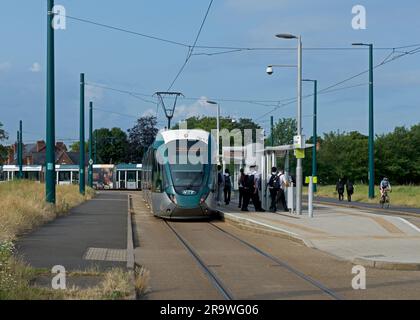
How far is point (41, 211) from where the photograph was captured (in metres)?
22.2

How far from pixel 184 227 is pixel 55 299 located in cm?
1527

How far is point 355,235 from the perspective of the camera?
18.8 m

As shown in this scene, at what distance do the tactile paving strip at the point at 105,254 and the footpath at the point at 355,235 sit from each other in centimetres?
452

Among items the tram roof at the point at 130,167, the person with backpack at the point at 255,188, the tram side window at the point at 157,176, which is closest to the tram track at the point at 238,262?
the tram side window at the point at 157,176

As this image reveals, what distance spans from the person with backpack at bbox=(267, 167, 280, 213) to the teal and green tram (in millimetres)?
2651

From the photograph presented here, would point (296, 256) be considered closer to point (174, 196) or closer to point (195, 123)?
point (174, 196)

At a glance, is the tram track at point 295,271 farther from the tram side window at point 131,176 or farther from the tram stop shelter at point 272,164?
the tram side window at point 131,176

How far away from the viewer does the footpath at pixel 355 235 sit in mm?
14047

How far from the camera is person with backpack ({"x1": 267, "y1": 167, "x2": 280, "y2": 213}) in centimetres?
2781

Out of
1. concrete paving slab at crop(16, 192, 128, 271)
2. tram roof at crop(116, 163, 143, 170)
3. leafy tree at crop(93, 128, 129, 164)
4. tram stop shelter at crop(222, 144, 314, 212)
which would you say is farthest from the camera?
leafy tree at crop(93, 128, 129, 164)

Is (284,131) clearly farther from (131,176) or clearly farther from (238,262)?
(238,262)

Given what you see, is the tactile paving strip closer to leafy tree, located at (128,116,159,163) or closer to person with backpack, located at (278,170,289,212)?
→ person with backpack, located at (278,170,289,212)

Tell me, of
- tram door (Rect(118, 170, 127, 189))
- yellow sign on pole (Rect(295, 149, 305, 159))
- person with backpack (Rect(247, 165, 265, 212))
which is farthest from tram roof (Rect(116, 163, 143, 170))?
yellow sign on pole (Rect(295, 149, 305, 159))
